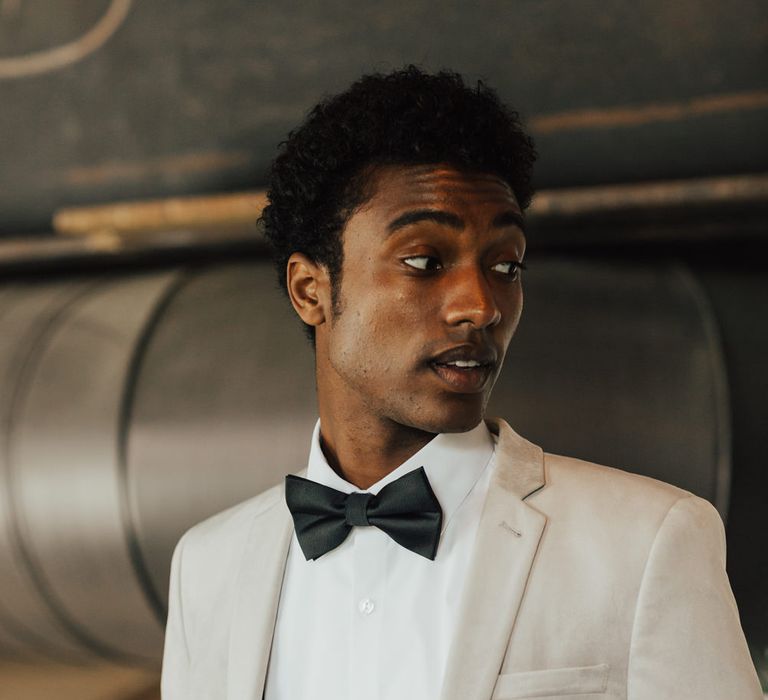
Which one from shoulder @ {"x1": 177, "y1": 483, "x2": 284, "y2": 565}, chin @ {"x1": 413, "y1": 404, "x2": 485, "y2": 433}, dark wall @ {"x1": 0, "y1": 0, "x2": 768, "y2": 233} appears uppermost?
dark wall @ {"x1": 0, "y1": 0, "x2": 768, "y2": 233}

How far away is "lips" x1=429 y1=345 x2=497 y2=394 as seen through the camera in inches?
43.6

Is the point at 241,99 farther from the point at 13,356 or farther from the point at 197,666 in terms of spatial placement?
the point at 197,666

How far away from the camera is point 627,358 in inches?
69.7

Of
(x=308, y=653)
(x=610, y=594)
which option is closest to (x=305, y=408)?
(x=308, y=653)

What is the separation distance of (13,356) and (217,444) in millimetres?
604

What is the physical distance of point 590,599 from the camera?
106 centimetres

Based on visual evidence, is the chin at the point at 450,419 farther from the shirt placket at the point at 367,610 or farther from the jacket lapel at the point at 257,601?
the jacket lapel at the point at 257,601

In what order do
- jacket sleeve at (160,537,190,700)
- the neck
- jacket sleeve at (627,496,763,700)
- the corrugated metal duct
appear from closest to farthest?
jacket sleeve at (627,496,763,700) < the neck < jacket sleeve at (160,537,190,700) < the corrugated metal duct

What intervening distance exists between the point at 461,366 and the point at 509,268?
0.50 feet

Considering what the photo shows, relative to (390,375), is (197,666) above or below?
below

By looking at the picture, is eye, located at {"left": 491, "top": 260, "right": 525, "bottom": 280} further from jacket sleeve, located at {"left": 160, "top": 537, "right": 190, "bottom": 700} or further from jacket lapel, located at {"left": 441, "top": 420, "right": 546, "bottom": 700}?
jacket sleeve, located at {"left": 160, "top": 537, "right": 190, "bottom": 700}

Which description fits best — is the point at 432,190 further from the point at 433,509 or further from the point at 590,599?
the point at 590,599

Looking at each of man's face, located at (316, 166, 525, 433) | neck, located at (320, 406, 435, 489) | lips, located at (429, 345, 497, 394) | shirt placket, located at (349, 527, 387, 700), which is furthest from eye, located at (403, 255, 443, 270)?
shirt placket, located at (349, 527, 387, 700)

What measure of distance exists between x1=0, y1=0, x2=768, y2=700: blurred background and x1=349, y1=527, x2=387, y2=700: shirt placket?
2.17ft
